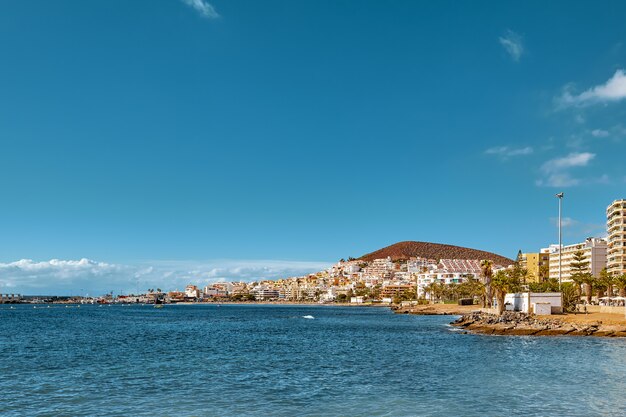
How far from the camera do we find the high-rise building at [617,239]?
15038 centimetres

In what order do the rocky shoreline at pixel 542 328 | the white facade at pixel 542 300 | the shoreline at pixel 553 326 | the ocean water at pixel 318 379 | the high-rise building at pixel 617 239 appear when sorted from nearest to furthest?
1. the ocean water at pixel 318 379
2. the rocky shoreline at pixel 542 328
3. the shoreline at pixel 553 326
4. the white facade at pixel 542 300
5. the high-rise building at pixel 617 239

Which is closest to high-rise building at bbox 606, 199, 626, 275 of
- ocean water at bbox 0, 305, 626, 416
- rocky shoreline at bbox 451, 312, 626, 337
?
rocky shoreline at bbox 451, 312, 626, 337

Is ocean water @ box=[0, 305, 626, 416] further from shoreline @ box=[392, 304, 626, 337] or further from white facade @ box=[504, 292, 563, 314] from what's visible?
white facade @ box=[504, 292, 563, 314]

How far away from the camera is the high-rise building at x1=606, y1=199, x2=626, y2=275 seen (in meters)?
150

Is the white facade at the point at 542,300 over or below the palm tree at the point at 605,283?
below

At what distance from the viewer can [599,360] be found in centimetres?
4319

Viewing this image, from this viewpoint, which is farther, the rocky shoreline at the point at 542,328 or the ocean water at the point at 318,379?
the rocky shoreline at the point at 542,328

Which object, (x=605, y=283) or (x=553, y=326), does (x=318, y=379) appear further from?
(x=605, y=283)

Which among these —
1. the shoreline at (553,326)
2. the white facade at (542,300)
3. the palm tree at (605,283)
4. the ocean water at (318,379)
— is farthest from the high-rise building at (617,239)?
the ocean water at (318,379)

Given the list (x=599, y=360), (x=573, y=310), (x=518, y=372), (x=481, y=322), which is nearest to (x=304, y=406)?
(x=518, y=372)

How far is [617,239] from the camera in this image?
15388 cm

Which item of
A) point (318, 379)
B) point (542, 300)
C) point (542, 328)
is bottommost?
point (318, 379)

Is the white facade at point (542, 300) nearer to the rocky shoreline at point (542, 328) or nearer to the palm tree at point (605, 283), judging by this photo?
the rocky shoreline at point (542, 328)

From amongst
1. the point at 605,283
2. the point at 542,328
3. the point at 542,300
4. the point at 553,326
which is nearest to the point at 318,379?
the point at 542,328
